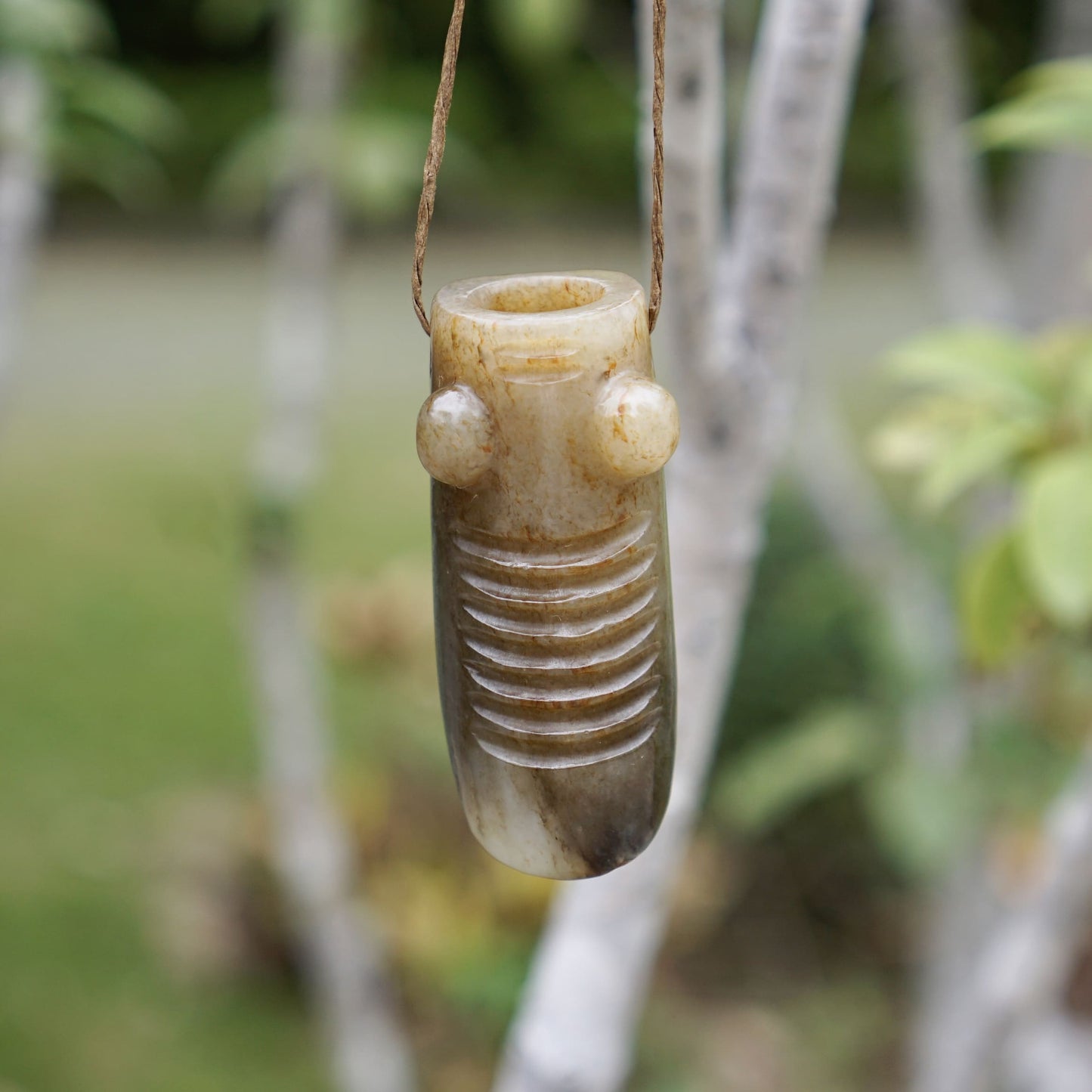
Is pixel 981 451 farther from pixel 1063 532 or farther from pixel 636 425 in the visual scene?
pixel 636 425

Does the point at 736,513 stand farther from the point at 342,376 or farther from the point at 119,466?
the point at 342,376

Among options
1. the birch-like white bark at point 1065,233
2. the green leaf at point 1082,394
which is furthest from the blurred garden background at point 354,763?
the birch-like white bark at point 1065,233

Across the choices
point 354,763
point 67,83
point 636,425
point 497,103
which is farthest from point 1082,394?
point 497,103

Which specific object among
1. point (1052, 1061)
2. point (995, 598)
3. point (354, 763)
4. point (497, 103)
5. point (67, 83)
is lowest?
point (354, 763)

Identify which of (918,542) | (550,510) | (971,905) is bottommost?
(971,905)

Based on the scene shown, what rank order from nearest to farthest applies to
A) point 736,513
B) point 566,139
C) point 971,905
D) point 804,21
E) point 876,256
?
point 804,21 → point 736,513 → point 971,905 → point 876,256 → point 566,139

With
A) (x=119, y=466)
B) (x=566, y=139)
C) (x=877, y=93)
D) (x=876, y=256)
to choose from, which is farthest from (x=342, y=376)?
(x=877, y=93)
